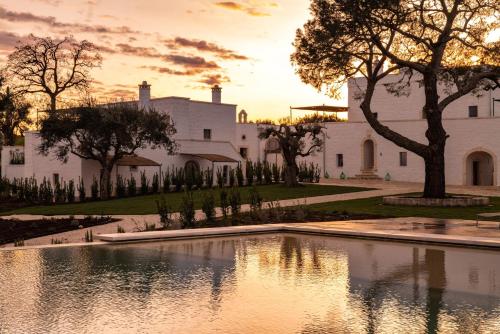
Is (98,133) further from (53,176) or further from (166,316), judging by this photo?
(166,316)

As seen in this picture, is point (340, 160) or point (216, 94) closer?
point (340, 160)

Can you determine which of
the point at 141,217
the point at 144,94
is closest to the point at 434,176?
the point at 141,217

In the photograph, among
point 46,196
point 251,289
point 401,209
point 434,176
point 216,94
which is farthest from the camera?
point 216,94

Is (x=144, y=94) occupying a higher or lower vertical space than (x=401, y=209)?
higher

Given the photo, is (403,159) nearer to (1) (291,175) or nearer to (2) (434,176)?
(1) (291,175)

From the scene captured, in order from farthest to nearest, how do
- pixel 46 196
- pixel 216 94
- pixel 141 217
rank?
1. pixel 216 94
2. pixel 46 196
3. pixel 141 217

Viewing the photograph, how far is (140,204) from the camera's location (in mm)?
25422

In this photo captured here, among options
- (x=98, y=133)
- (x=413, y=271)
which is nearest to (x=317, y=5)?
(x=98, y=133)

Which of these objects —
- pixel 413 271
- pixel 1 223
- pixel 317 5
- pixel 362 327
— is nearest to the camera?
pixel 362 327

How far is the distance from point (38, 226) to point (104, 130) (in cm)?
1420

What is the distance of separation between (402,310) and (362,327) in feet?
3.13

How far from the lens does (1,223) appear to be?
60.9ft

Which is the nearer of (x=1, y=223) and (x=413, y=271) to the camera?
(x=413, y=271)

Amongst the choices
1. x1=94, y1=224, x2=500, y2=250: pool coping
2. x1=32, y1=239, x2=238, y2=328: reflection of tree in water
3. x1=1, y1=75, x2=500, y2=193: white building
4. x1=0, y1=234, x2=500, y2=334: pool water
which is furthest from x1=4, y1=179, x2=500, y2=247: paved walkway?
x1=1, y1=75, x2=500, y2=193: white building
